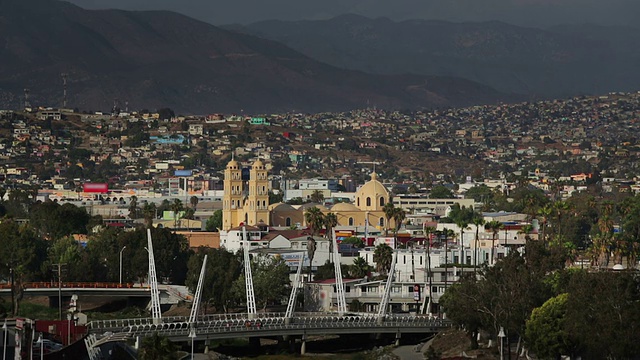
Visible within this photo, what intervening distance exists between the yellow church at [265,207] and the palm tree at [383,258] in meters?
43.1

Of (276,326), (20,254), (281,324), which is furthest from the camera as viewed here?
(20,254)

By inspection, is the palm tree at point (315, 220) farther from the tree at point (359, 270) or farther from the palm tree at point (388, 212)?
the tree at point (359, 270)

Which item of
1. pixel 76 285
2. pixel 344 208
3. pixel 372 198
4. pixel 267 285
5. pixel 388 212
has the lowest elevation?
pixel 76 285

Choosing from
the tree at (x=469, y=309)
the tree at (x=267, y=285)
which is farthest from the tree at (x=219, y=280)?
the tree at (x=469, y=309)

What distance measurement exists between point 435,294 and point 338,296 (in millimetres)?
9188

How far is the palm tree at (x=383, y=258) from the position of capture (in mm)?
138500

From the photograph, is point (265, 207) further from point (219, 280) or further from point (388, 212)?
point (219, 280)

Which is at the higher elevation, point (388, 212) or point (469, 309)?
point (388, 212)

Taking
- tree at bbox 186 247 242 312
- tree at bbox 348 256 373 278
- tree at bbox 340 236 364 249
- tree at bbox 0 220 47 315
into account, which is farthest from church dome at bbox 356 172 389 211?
tree at bbox 186 247 242 312

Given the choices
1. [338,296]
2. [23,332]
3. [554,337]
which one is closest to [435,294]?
[338,296]

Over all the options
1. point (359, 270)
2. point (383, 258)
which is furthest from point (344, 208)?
point (359, 270)

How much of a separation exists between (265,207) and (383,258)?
49459 millimetres

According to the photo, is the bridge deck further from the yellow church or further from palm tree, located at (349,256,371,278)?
the yellow church

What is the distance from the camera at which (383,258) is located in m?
139
